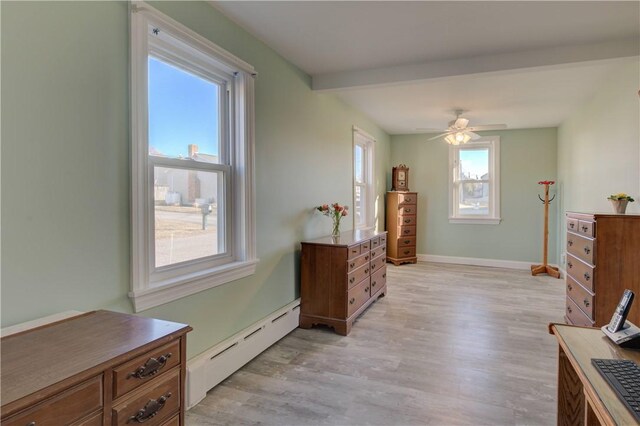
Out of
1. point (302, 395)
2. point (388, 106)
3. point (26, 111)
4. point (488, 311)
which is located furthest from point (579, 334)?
point (388, 106)

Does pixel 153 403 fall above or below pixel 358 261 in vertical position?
below

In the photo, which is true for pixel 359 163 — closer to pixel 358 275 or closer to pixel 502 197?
pixel 358 275

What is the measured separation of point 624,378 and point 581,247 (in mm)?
2426

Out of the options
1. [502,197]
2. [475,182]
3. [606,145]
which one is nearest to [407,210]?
[475,182]

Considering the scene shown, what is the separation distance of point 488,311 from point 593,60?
2549 millimetres

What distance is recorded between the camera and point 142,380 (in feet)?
3.83

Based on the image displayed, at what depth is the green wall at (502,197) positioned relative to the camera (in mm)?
6129

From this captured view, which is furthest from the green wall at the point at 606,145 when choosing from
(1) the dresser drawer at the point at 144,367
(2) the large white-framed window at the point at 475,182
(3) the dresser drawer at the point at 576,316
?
(1) the dresser drawer at the point at 144,367

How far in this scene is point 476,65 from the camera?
309 cm

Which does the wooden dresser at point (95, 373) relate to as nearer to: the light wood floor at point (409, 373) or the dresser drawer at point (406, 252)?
the light wood floor at point (409, 373)

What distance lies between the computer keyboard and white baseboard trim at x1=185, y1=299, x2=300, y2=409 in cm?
195

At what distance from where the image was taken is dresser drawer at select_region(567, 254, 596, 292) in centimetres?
276

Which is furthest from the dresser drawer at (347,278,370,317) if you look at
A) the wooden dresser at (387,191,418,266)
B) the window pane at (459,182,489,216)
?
the window pane at (459,182,489,216)

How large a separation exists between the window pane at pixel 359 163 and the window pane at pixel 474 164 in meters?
2.13
